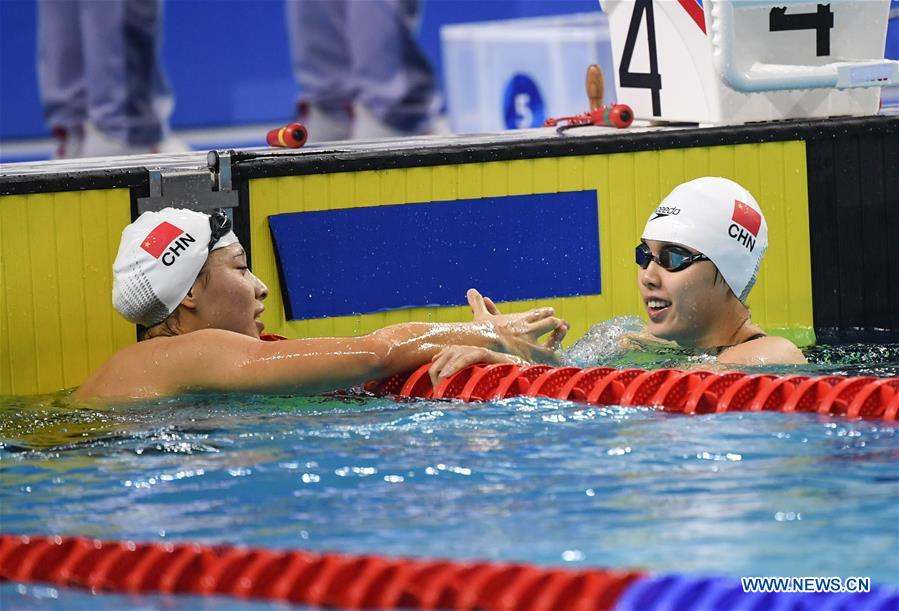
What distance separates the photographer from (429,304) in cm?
478

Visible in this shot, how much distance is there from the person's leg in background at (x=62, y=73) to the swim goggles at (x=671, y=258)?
5.07 meters

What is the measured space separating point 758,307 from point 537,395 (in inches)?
58.1

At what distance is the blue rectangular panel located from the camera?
15.2ft

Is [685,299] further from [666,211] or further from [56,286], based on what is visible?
[56,286]

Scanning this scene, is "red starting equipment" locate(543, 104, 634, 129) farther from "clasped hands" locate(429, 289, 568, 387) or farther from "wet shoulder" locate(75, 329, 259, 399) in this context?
"wet shoulder" locate(75, 329, 259, 399)

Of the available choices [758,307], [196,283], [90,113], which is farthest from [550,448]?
[90,113]

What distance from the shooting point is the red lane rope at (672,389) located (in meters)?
3.55

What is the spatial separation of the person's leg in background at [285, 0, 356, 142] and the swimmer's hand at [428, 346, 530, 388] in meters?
4.80

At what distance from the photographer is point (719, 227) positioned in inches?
164

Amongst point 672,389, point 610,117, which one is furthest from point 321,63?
point 672,389

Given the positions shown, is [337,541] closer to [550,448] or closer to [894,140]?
[550,448]

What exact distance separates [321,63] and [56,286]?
4.63 meters

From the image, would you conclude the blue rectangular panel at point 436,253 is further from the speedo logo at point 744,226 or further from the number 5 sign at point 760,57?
the speedo logo at point 744,226

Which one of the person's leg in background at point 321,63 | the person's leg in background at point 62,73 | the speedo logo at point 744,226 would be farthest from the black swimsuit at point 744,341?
the person's leg in background at point 62,73
